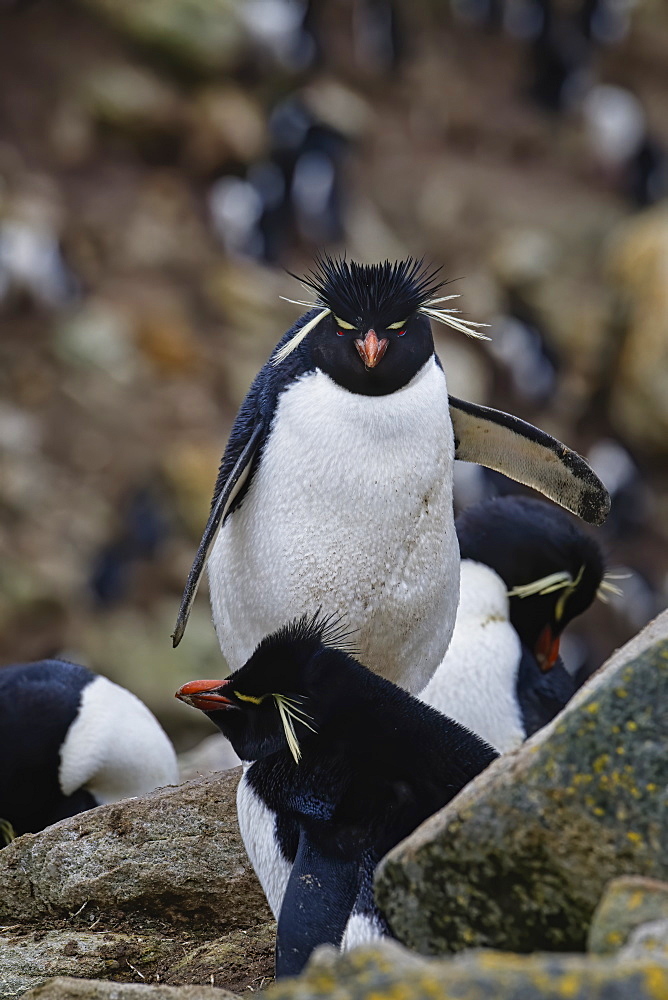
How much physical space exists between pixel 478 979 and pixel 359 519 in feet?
7.12

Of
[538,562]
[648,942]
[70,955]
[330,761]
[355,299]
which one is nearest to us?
[648,942]

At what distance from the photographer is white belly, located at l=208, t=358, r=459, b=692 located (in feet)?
12.0

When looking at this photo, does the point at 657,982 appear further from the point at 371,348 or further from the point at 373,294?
the point at 373,294

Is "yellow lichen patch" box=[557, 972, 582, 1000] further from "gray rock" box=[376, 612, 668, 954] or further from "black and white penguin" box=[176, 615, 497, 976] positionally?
"black and white penguin" box=[176, 615, 497, 976]

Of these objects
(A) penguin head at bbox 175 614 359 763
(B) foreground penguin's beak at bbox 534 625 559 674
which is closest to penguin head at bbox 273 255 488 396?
(A) penguin head at bbox 175 614 359 763

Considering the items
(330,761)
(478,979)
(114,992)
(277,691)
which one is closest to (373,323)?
(277,691)

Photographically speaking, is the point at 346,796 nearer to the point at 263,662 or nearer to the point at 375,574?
the point at 263,662

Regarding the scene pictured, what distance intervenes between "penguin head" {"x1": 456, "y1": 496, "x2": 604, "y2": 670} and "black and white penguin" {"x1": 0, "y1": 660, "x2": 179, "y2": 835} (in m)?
1.48

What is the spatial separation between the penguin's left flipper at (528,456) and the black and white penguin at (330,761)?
4.95 ft

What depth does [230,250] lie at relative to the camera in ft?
54.5

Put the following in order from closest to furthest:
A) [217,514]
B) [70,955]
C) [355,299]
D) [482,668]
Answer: [70,955], [355,299], [217,514], [482,668]

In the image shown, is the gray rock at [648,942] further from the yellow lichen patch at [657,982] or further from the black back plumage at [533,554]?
the black back plumage at [533,554]

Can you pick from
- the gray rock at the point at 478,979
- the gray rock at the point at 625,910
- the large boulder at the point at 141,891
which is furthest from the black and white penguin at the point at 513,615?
the gray rock at the point at 478,979

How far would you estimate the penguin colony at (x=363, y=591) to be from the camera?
2785 millimetres
